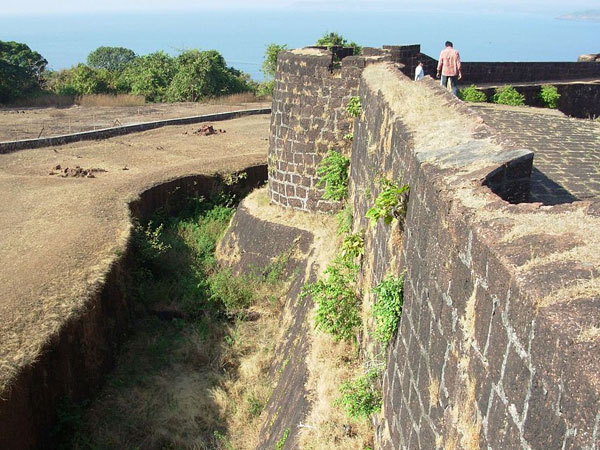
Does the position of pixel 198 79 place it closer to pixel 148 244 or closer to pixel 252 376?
pixel 148 244

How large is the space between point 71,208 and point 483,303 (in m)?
11.9

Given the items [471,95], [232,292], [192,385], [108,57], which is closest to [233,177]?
[232,292]

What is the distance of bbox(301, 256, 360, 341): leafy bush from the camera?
6.79 meters

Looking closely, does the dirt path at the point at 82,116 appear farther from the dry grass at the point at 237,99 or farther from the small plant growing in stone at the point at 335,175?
the small plant growing in stone at the point at 335,175

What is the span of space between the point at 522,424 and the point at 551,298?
46 cm

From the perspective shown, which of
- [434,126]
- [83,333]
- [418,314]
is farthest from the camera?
[83,333]

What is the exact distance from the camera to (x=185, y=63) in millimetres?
29984

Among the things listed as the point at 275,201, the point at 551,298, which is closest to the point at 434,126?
the point at 551,298

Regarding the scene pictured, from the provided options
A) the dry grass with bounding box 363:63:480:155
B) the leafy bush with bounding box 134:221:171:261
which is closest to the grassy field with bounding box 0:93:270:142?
the leafy bush with bounding box 134:221:171:261

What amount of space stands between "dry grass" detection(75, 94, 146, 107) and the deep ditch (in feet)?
50.7

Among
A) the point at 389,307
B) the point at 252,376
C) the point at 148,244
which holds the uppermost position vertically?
the point at 389,307

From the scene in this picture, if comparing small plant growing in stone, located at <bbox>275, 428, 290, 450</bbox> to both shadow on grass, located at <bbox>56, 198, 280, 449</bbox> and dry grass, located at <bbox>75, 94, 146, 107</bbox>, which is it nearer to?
shadow on grass, located at <bbox>56, 198, 280, 449</bbox>

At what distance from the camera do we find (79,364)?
891cm

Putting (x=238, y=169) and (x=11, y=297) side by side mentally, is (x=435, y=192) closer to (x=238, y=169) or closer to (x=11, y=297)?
(x=11, y=297)
